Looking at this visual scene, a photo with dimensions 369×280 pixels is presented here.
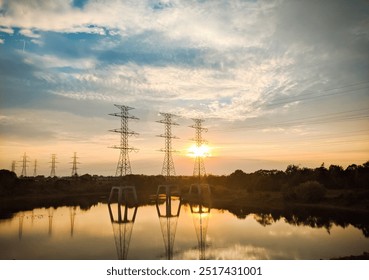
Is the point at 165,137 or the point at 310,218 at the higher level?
the point at 165,137

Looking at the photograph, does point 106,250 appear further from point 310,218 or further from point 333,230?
point 310,218

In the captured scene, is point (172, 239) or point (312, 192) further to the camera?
point (312, 192)

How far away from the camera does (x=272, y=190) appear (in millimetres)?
48281

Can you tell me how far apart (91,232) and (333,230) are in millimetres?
16457

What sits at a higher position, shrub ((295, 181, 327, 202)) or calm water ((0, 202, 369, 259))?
shrub ((295, 181, 327, 202))

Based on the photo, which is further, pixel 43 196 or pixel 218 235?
pixel 43 196

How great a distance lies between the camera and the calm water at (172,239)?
1535 cm

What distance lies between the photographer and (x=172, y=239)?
61.1 ft

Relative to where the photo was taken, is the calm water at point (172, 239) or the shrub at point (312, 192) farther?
the shrub at point (312, 192)

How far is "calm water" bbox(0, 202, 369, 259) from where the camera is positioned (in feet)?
50.4

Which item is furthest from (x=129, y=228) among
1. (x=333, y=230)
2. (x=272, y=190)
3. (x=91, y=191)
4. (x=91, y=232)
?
(x=91, y=191)

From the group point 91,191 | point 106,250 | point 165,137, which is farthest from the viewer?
point 91,191
